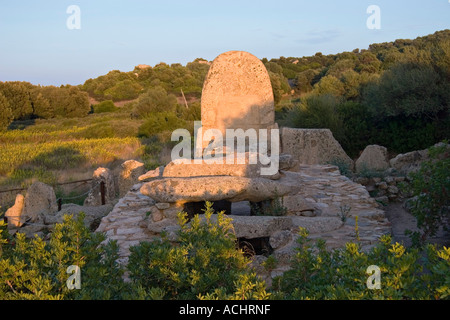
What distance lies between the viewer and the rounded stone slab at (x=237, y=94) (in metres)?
8.10

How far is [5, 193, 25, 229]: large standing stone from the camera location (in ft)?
24.1

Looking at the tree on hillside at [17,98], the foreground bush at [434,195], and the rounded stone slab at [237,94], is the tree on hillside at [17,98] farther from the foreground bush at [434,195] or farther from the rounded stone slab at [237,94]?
the foreground bush at [434,195]

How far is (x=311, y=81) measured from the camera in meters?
33.1

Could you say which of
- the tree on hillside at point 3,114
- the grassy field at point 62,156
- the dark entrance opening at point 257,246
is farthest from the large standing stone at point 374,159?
the tree on hillside at point 3,114

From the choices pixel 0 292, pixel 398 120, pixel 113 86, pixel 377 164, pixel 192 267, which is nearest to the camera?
pixel 0 292

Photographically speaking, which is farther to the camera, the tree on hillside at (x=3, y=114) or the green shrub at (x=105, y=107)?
the green shrub at (x=105, y=107)

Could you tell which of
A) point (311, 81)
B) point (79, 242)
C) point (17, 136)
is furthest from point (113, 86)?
point (79, 242)

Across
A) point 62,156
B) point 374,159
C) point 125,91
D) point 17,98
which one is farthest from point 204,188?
point 125,91

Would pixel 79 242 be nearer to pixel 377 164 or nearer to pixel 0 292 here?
pixel 0 292

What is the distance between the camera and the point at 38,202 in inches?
313

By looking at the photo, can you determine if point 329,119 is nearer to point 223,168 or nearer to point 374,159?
point 374,159

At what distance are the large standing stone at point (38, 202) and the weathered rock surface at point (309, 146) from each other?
4.84 metres

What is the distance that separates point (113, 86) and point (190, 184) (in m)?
43.1

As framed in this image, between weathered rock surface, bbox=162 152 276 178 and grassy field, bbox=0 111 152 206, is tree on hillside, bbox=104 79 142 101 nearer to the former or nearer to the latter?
grassy field, bbox=0 111 152 206
